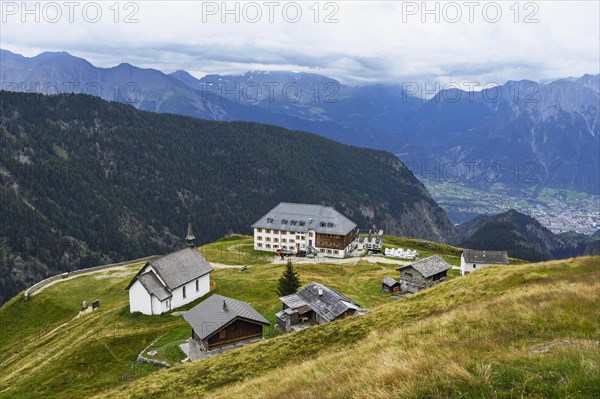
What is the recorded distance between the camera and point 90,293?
103125 mm

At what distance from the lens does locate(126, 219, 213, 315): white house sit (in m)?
76.7

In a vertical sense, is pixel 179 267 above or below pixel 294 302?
above

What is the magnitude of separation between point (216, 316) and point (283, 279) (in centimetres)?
2163

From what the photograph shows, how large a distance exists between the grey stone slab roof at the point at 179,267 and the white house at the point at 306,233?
51.8m

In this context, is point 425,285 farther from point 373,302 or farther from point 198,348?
point 198,348

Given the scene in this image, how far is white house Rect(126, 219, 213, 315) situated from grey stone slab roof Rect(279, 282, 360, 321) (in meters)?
24.0

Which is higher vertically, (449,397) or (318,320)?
(449,397)

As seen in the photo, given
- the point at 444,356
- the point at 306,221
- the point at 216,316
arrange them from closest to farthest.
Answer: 1. the point at 444,356
2. the point at 216,316
3. the point at 306,221

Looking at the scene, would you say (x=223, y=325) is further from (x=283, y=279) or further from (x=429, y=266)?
(x=429, y=266)

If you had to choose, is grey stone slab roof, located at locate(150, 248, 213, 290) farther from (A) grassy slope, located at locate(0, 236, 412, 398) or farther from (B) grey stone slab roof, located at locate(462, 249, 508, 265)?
(B) grey stone slab roof, located at locate(462, 249, 508, 265)

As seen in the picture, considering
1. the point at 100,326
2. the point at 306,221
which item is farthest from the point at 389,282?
the point at 306,221

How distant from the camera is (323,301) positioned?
213 feet

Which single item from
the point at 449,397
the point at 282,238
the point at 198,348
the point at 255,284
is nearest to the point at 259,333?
Result: the point at 198,348

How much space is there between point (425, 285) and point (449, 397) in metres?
79.9
